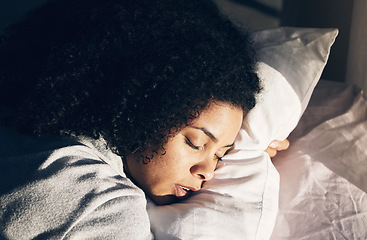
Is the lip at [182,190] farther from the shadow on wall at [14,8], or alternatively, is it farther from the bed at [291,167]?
the shadow on wall at [14,8]

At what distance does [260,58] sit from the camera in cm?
108

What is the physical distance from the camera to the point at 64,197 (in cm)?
69

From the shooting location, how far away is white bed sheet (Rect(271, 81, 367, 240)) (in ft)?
2.89

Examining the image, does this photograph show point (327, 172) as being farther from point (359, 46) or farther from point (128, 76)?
point (128, 76)

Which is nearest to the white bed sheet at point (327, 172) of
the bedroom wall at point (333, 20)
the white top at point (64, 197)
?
the bedroom wall at point (333, 20)

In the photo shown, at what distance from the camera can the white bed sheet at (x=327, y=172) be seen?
2.89 feet

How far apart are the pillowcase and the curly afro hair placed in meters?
0.15

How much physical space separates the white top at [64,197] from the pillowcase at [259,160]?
4.6 inches

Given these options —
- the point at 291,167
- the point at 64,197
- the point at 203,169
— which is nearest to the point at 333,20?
the point at 291,167

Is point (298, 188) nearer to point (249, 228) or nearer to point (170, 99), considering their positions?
point (249, 228)

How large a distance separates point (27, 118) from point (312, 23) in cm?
119

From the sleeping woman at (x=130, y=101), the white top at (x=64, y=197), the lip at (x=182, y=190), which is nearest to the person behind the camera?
the white top at (x=64, y=197)

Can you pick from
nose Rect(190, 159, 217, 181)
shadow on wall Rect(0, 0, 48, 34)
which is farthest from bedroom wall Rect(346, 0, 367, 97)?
shadow on wall Rect(0, 0, 48, 34)

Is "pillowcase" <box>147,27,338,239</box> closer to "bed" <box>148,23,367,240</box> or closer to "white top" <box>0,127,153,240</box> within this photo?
"bed" <box>148,23,367,240</box>
